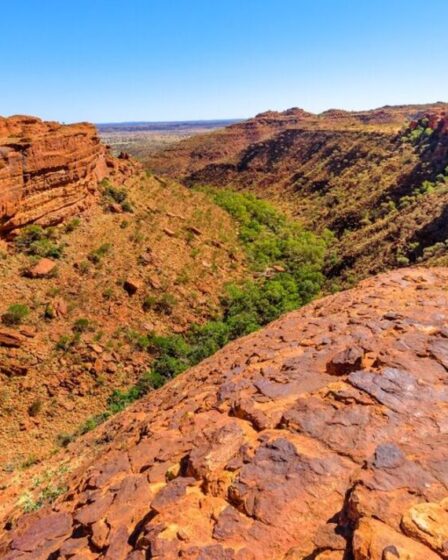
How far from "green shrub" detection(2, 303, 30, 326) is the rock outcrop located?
4797 mm

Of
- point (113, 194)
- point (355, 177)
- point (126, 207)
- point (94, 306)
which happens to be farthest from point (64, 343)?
point (355, 177)

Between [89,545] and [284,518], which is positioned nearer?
[284,518]

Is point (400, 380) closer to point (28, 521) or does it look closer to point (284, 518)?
point (284, 518)

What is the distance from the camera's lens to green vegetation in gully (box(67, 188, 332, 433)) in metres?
18.8

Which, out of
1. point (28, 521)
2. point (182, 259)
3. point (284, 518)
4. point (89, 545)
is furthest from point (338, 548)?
point (182, 259)

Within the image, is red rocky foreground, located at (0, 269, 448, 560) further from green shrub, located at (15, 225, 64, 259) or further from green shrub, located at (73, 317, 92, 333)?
green shrub, located at (15, 225, 64, 259)

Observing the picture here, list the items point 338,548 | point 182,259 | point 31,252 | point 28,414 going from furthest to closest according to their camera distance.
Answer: point 182,259
point 31,252
point 28,414
point 338,548

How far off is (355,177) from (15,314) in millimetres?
40978

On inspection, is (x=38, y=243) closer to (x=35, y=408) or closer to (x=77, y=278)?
(x=77, y=278)

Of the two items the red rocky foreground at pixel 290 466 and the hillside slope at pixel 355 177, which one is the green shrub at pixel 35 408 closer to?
the red rocky foreground at pixel 290 466

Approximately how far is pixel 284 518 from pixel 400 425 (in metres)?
2.12

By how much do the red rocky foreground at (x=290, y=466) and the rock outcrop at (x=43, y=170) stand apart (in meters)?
14.9

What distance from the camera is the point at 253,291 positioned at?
26344 mm

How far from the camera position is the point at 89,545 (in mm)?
6129
